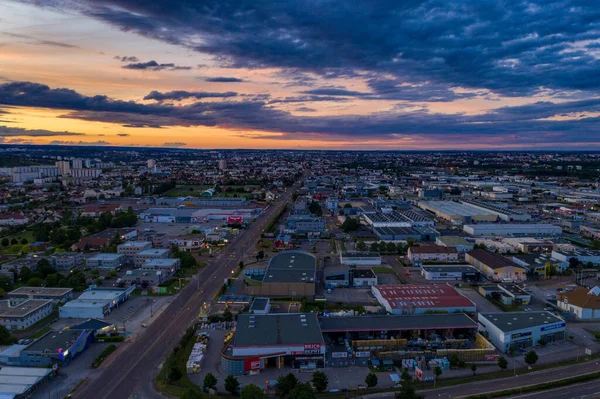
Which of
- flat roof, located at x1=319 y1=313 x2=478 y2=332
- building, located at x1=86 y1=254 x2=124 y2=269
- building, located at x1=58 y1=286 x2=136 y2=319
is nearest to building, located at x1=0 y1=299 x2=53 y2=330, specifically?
building, located at x1=58 y1=286 x2=136 y2=319

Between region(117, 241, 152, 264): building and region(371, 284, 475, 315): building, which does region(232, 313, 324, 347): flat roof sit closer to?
region(371, 284, 475, 315): building

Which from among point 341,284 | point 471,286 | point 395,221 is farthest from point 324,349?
point 395,221

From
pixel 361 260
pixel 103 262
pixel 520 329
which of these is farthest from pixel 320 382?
pixel 103 262

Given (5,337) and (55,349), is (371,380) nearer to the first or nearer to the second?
(55,349)

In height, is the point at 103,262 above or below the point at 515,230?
below

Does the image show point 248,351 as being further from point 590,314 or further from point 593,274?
point 593,274

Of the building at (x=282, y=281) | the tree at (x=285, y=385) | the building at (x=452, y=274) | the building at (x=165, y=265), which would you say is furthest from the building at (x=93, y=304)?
the building at (x=452, y=274)

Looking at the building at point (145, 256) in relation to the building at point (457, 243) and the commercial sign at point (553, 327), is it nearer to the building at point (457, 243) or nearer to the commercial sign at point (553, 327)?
the building at point (457, 243)
